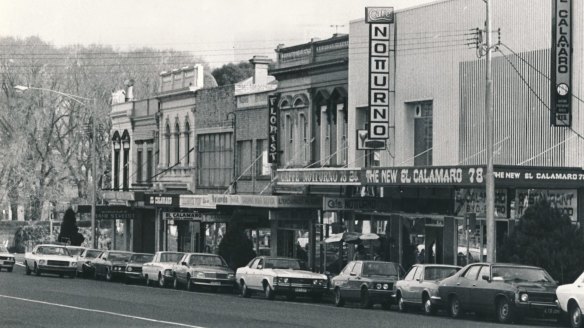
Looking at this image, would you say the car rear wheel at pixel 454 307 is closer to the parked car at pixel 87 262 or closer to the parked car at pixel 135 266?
the parked car at pixel 135 266

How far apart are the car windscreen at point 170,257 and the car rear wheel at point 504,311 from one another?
20313 mm

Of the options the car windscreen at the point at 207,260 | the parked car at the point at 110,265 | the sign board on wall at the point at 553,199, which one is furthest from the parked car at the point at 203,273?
the sign board on wall at the point at 553,199

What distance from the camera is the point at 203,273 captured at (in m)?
43.5

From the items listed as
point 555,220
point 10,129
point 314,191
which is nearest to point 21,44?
point 10,129

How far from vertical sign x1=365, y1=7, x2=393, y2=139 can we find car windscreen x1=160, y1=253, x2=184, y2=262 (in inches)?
360

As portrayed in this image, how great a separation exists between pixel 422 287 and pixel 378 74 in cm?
1217

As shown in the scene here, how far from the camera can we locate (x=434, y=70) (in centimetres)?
4238

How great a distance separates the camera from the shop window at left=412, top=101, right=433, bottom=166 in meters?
43.2

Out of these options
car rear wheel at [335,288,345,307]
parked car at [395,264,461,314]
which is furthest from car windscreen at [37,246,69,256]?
parked car at [395,264,461,314]

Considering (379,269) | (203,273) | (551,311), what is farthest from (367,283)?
(203,273)

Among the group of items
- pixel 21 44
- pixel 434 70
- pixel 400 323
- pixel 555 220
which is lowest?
pixel 400 323

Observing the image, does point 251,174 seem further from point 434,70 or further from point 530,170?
point 530,170

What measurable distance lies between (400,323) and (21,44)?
58973 millimetres

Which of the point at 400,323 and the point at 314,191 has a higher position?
the point at 314,191
